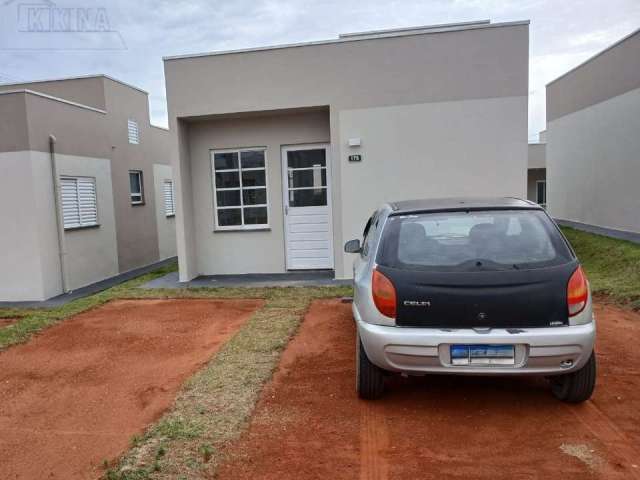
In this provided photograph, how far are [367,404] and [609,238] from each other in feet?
33.1

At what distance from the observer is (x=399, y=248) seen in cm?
387

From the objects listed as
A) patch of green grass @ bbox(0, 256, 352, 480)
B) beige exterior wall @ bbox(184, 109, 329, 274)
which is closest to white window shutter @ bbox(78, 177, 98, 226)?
beige exterior wall @ bbox(184, 109, 329, 274)

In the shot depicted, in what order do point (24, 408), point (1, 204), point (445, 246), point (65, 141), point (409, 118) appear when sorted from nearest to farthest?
point (445, 246) < point (24, 408) < point (409, 118) < point (1, 204) < point (65, 141)

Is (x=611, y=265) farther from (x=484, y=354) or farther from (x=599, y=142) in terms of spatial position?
(x=484, y=354)

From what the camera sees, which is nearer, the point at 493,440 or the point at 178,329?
the point at 493,440

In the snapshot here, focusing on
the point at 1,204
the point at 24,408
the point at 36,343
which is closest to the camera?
the point at 24,408

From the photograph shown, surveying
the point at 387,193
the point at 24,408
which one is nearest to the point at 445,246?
the point at 24,408

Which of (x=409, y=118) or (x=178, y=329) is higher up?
(x=409, y=118)

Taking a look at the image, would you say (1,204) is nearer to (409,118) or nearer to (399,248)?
(409,118)

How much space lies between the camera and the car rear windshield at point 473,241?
144 inches

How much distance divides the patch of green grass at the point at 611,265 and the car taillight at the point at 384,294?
5.04 m

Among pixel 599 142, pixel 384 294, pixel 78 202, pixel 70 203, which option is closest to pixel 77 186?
pixel 78 202

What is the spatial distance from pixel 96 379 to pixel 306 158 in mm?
5916

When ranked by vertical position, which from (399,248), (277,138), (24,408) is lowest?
(24,408)
